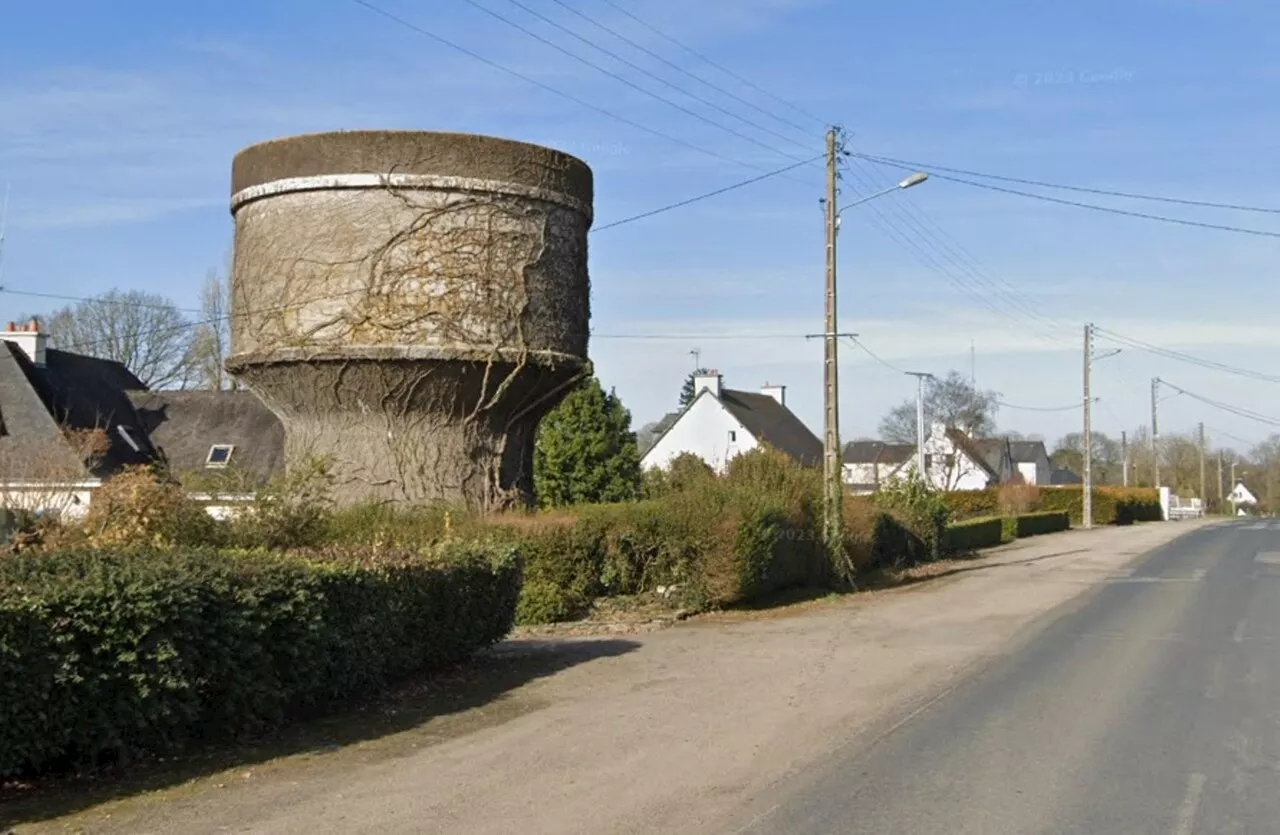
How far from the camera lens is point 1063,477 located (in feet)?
425

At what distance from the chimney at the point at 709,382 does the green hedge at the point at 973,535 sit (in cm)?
2269

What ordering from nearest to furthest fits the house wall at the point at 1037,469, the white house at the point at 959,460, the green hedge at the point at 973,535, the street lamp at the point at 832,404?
the street lamp at the point at 832,404, the green hedge at the point at 973,535, the white house at the point at 959,460, the house wall at the point at 1037,469

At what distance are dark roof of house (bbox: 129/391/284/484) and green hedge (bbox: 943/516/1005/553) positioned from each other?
21222 millimetres

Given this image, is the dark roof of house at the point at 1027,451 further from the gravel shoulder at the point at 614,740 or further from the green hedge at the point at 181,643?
the green hedge at the point at 181,643

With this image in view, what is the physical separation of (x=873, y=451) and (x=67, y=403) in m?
74.6

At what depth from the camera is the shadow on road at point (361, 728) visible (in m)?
7.45

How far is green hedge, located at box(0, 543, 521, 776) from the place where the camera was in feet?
23.8

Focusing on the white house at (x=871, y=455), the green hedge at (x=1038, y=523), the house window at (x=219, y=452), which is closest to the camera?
the house window at (x=219, y=452)

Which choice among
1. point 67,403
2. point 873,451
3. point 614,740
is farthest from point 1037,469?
point 614,740

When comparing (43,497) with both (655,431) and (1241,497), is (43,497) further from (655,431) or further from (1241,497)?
(1241,497)

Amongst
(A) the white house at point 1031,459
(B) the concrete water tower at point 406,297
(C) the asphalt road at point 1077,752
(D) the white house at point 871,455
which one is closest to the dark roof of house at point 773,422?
(D) the white house at point 871,455

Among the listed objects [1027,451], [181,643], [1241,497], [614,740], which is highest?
[1027,451]

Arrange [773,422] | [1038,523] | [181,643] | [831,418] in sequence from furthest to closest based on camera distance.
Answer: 1. [773,422]
2. [1038,523]
3. [831,418]
4. [181,643]

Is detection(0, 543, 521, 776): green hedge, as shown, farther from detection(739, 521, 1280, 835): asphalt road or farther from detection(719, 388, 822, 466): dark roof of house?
detection(719, 388, 822, 466): dark roof of house
